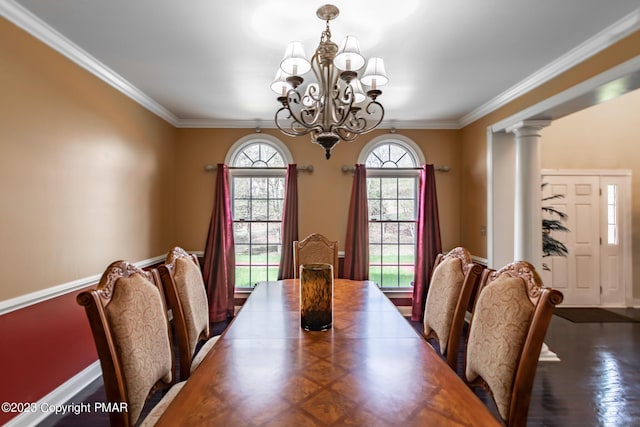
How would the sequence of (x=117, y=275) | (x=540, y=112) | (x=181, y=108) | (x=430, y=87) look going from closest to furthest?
(x=117, y=275) < (x=540, y=112) < (x=430, y=87) < (x=181, y=108)

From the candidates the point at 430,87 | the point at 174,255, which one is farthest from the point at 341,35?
the point at 174,255

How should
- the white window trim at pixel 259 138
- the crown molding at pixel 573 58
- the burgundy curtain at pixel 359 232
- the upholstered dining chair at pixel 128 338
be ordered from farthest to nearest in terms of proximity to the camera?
the white window trim at pixel 259 138 → the burgundy curtain at pixel 359 232 → the crown molding at pixel 573 58 → the upholstered dining chair at pixel 128 338

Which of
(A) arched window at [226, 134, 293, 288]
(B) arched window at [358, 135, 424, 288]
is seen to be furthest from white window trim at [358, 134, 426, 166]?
(A) arched window at [226, 134, 293, 288]

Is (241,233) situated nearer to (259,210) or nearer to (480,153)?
(259,210)

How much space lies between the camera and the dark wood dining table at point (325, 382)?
3.07ft

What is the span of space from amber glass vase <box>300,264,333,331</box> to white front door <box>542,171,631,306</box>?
14.9ft

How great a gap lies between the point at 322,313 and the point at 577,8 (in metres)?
2.32

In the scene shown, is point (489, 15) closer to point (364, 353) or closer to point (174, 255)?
point (364, 353)

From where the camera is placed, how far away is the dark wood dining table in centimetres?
94

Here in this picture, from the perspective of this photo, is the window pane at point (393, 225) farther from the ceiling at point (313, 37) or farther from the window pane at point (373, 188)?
the ceiling at point (313, 37)

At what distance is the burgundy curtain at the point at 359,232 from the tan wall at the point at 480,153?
4.37 feet

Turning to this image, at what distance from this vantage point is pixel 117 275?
4.47 feet

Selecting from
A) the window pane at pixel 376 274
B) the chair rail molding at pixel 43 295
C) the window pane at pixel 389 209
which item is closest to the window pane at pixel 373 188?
the window pane at pixel 389 209

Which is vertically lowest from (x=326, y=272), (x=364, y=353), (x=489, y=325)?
(x=364, y=353)
